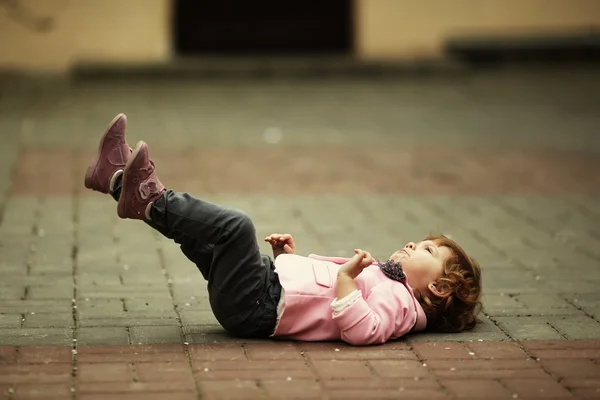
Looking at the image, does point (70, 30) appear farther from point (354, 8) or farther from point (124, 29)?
point (354, 8)

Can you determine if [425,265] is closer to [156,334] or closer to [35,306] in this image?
[156,334]

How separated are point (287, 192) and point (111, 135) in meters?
3.52

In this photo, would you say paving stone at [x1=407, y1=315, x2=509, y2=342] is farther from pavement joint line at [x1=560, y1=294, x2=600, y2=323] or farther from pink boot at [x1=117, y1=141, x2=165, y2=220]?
pink boot at [x1=117, y1=141, x2=165, y2=220]

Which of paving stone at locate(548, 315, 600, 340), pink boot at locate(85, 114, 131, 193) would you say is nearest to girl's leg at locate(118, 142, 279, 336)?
pink boot at locate(85, 114, 131, 193)

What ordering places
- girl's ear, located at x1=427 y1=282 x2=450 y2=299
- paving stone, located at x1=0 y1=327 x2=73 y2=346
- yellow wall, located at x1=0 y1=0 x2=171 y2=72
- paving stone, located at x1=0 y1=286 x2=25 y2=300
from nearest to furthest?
paving stone, located at x1=0 y1=327 x2=73 y2=346, girl's ear, located at x1=427 y1=282 x2=450 y2=299, paving stone, located at x1=0 y1=286 x2=25 y2=300, yellow wall, located at x1=0 y1=0 x2=171 y2=72

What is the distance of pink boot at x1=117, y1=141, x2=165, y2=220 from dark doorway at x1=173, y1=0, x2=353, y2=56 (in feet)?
33.6

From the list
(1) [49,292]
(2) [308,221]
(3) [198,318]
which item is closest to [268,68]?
(2) [308,221]

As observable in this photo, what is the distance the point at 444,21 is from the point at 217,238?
35.2ft

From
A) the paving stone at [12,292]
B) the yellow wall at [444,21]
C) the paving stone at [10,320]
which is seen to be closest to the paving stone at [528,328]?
the paving stone at [10,320]

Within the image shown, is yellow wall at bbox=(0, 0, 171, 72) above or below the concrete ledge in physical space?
above

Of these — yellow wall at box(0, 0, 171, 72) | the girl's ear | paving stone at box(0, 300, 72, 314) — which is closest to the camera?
the girl's ear

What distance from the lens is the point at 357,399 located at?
3730 millimetres

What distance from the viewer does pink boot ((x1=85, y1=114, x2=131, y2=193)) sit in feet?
14.2

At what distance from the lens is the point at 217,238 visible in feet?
14.0
